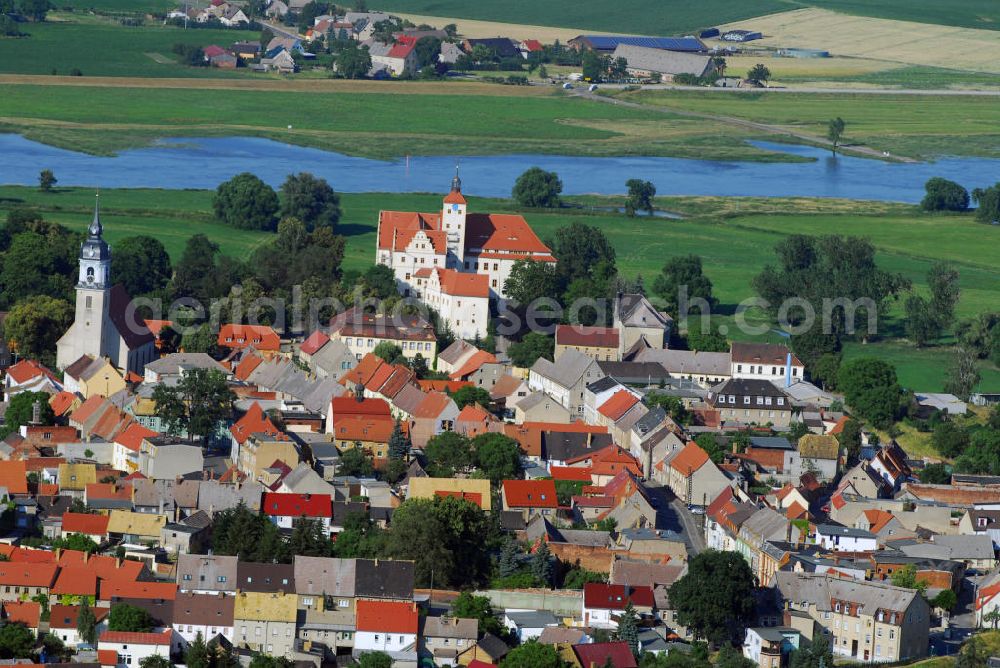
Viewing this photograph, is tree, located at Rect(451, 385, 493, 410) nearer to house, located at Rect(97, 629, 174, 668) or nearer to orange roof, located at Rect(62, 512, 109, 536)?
orange roof, located at Rect(62, 512, 109, 536)

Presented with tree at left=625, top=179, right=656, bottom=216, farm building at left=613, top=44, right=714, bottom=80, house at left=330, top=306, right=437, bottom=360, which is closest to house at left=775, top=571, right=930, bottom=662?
house at left=330, top=306, right=437, bottom=360

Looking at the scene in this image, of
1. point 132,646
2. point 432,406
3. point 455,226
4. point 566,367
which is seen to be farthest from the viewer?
point 455,226

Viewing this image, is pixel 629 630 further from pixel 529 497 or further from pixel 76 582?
pixel 76 582

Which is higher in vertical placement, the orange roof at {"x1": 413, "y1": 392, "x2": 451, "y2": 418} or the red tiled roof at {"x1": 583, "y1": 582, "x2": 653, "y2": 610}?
the orange roof at {"x1": 413, "y1": 392, "x2": 451, "y2": 418}

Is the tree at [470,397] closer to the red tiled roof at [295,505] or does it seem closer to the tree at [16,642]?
the red tiled roof at [295,505]

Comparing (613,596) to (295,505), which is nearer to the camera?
(613,596)

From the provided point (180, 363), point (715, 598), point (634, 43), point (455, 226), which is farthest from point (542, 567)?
point (634, 43)
